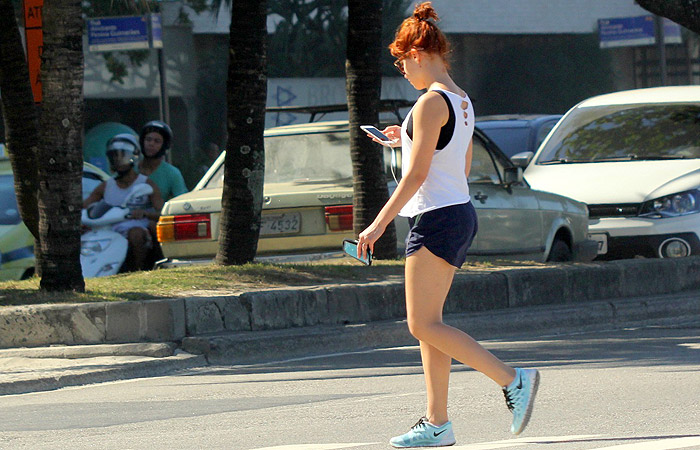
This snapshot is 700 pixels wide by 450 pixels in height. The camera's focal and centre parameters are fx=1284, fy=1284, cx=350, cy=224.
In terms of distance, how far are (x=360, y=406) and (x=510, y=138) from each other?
414 inches

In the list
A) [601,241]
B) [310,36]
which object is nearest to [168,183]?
[601,241]

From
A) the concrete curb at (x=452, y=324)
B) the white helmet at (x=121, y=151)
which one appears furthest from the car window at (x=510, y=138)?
the white helmet at (x=121, y=151)

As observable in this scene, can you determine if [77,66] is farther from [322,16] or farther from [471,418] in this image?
[322,16]

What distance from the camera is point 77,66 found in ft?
31.6

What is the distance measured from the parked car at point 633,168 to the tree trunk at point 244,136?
3484mm

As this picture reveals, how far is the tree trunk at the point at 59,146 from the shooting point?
953 cm

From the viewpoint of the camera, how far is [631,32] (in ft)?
111

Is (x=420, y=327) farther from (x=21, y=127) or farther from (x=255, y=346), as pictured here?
(x=21, y=127)

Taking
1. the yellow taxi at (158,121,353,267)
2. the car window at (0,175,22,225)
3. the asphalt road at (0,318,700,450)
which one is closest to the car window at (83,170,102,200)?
the car window at (0,175,22,225)

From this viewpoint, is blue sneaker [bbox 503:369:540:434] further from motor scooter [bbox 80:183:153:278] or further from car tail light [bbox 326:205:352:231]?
motor scooter [bbox 80:183:153:278]

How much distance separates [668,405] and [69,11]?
5.47m

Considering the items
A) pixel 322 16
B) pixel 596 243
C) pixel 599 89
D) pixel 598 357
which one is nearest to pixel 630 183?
pixel 596 243

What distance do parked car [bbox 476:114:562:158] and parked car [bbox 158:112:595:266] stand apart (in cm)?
402

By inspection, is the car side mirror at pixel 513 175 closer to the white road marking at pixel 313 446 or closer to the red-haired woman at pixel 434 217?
the red-haired woman at pixel 434 217
